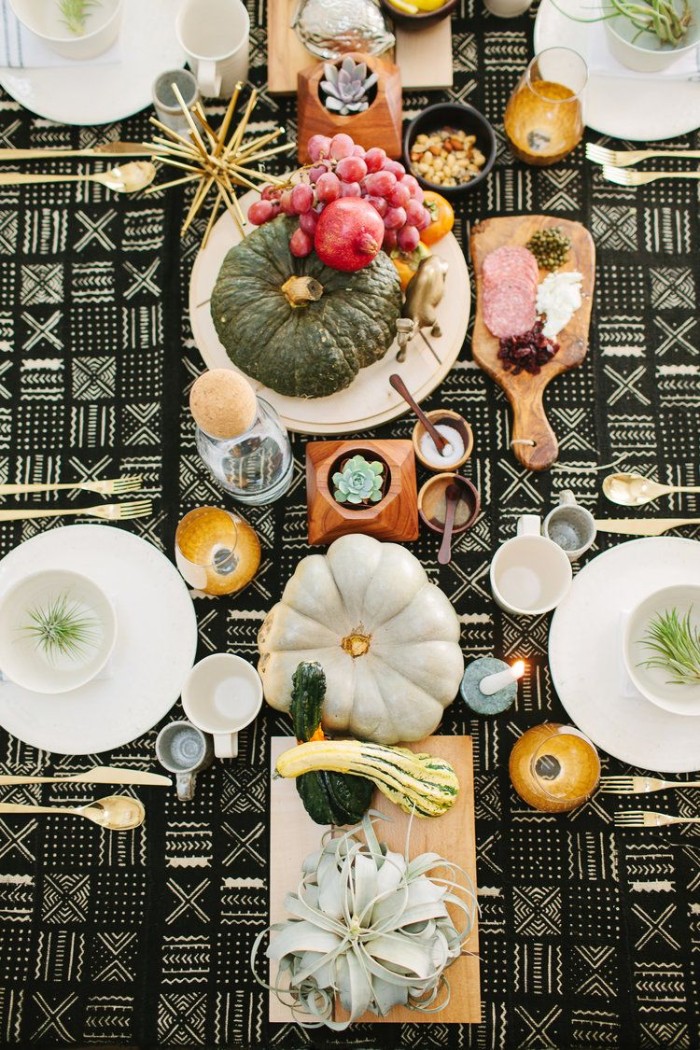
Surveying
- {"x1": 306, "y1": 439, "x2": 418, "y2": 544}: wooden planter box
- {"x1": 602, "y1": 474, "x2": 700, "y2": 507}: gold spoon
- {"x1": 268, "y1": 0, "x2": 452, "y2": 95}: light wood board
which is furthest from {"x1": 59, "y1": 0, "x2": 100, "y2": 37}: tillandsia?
{"x1": 602, "y1": 474, "x2": 700, "y2": 507}: gold spoon

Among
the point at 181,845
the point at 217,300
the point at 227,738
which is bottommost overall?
the point at 181,845

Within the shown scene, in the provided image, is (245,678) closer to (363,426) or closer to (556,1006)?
(363,426)

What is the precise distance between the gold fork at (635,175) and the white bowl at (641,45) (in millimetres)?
205

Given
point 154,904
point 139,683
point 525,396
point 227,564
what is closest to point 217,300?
point 227,564

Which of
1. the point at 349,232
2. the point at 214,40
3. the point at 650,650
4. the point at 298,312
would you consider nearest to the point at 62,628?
the point at 298,312

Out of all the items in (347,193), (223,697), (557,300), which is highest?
(347,193)

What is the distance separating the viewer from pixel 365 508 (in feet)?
5.60

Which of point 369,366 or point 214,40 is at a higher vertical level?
point 214,40

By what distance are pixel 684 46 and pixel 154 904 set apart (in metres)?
2.06

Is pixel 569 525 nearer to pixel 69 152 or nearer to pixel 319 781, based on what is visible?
pixel 319 781

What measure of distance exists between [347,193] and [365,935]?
130cm

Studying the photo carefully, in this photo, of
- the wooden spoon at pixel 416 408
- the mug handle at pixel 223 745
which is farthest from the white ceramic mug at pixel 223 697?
the wooden spoon at pixel 416 408

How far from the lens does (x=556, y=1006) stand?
170 centimetres

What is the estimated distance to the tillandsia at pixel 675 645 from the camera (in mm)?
1618
